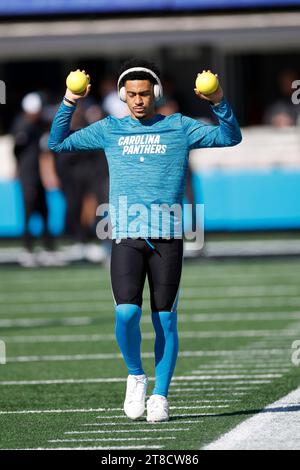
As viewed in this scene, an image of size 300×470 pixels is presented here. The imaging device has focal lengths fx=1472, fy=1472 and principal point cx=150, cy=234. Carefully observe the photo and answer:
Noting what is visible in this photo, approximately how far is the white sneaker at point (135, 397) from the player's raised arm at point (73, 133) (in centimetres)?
137

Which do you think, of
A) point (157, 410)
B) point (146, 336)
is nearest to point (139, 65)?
point (157, 410)

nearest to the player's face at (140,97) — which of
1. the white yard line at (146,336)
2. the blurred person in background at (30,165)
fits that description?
the white yard line at (146,336)

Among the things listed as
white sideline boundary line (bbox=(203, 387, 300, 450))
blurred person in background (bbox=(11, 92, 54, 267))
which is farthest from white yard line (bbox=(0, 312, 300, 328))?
blurred person in background (bbox=(11, 92, 54, 267))

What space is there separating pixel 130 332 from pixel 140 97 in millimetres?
1339

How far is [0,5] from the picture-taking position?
2933cm

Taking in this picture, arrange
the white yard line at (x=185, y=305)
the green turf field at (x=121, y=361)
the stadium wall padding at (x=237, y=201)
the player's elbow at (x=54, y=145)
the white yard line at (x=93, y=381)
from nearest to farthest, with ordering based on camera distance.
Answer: the green turf field at (x=121, y=361) → the player's elbow at (x=54, y=145) → the white yard line at (x=93, y=381) → the white yard line at (x=185, y=305) → the stadium wall padding at (x=237, y=201)

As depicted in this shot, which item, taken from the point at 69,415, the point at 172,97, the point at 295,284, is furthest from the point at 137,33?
the point at 69,415

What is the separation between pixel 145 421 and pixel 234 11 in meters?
21.8

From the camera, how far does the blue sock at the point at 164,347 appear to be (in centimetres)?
841

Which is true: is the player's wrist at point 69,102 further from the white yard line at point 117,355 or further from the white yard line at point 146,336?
the white yard line at point 146,336

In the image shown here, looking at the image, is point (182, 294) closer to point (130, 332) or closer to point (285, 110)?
point (130, 332)

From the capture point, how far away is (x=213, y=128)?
27.5 ft

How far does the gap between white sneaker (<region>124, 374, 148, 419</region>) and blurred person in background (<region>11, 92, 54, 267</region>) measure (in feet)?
45.6
